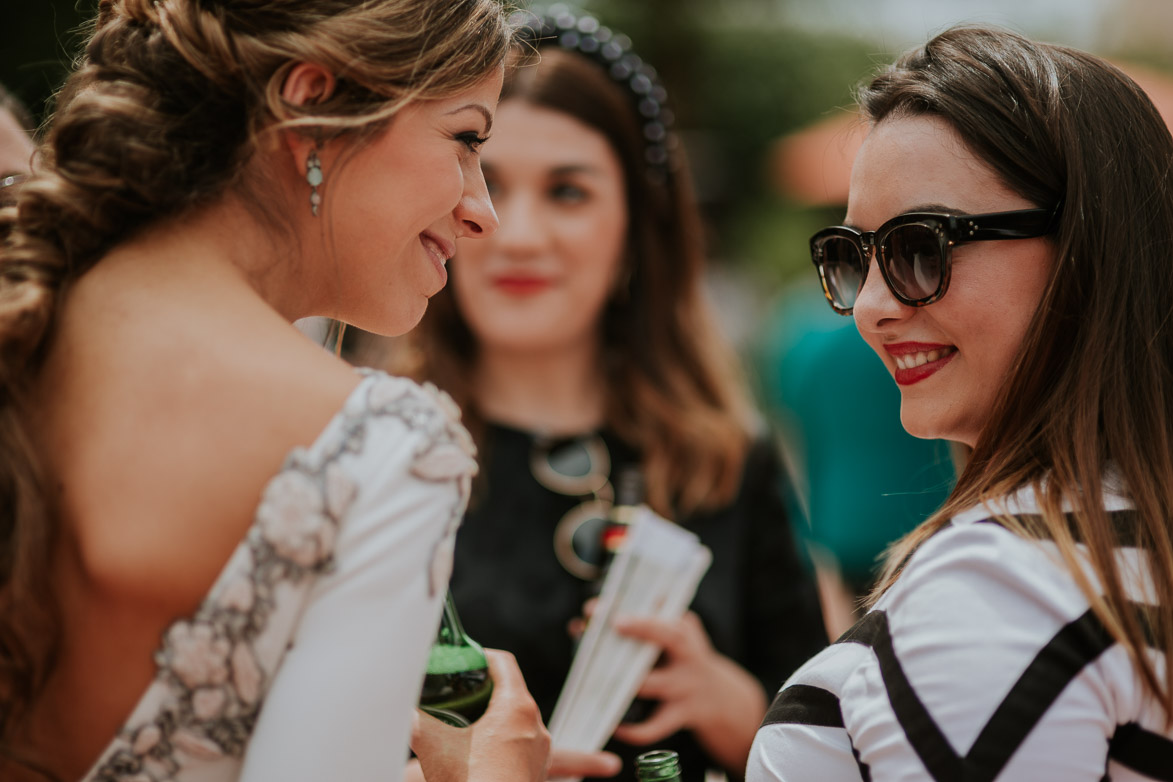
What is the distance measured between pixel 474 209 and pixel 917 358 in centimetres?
75

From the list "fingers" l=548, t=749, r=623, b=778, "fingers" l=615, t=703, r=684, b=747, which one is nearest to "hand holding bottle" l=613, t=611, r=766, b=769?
"fingers" l=615, t=703, r=684, b=747

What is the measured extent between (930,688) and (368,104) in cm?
104

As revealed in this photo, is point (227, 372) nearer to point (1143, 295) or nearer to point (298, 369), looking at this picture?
point (298, 369)

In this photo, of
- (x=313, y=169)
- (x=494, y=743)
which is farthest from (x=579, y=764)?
(x=313, y=169)

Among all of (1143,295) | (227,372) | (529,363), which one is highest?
(1143,295)

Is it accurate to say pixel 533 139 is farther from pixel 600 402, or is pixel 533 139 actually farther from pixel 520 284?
pixel 600 402

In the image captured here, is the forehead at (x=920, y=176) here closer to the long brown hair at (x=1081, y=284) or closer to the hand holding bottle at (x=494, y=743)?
the long brown hair at (x=1081, y=284)

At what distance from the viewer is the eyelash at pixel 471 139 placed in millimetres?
1561

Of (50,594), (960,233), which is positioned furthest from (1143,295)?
(50,594)

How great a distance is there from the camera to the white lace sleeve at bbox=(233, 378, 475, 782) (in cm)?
117

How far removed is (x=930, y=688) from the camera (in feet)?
4.07

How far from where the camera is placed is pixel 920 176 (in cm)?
159

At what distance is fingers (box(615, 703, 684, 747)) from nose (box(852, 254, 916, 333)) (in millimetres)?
1119

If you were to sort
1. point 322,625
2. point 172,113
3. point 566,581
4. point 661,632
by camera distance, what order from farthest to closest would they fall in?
1. point 566,581
2. point 661,632
3. point 172,113
4. point 322,625
